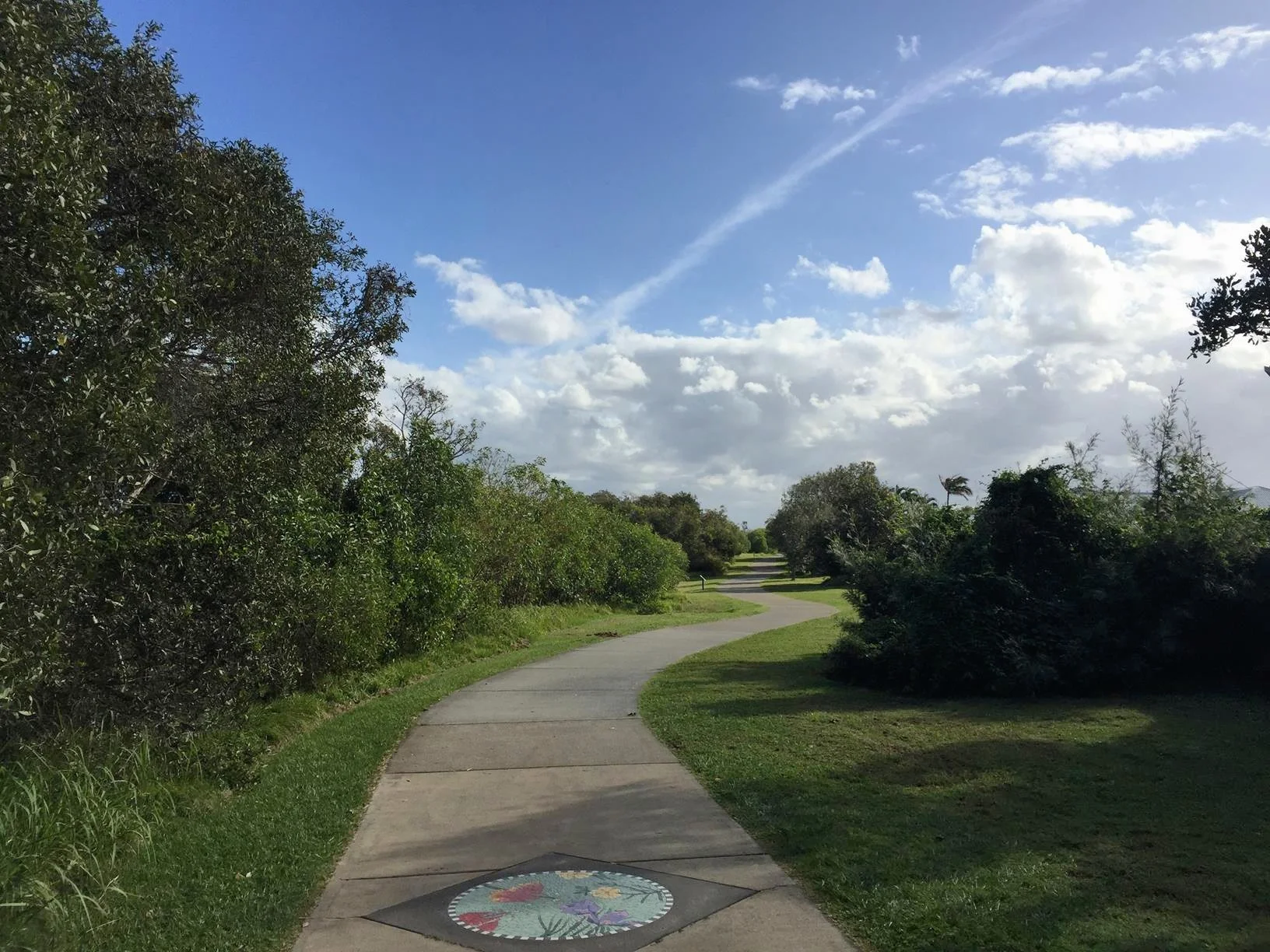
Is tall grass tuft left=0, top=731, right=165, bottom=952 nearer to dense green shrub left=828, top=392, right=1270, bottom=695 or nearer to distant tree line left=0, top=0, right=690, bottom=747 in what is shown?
distant tree line left=0, top=0, right=690, bottom=747

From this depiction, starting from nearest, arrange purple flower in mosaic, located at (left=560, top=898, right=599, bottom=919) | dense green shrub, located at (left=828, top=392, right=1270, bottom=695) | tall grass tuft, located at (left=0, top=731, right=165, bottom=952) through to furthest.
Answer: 1. tall grass tuft, located at (left=0, top=731, right=165, bottom=952)
2. purple flower in mosaic, located at (left=560, top=898, right=599, bottom=919)
3. dense green shrub, located at (left=828, top=392, right=1270, bottom=695)

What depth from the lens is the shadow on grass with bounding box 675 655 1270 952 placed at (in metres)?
4.54

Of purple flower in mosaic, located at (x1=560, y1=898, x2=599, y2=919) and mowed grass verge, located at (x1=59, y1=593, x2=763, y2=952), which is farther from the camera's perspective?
purple flower in mosaic, located at (x1=560, y1=898, x2=599, y2=919)

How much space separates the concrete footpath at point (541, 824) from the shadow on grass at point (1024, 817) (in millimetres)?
339

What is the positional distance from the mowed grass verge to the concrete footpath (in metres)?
0.18

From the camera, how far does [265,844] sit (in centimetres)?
588

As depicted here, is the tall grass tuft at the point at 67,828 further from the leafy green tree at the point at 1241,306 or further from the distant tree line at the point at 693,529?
the distant tree line at the point at 693,529

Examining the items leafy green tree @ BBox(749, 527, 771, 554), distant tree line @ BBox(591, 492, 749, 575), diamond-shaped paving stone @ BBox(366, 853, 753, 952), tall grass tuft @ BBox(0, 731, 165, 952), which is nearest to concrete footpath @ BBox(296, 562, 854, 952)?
diamond-shaped paving stone @ BBox(366, 853, 753, 952)

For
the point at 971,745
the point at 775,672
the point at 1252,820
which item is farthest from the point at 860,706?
the point at 1252,820

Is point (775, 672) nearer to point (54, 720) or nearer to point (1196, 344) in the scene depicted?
point (1196, 344)

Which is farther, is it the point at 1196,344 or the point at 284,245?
the point at 284,245

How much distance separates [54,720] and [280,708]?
11.3 feet

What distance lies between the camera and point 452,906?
4922 mm

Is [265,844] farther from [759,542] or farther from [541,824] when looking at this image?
[759,542]
